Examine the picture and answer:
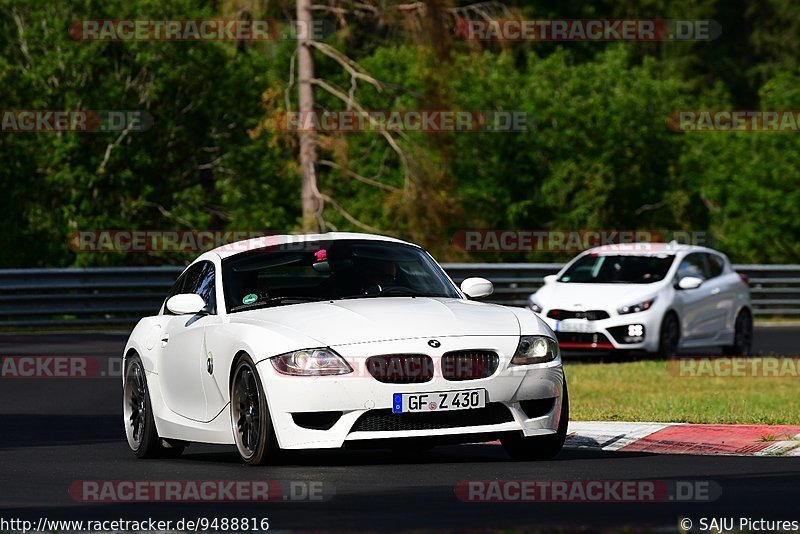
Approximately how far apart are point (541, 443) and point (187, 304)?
8.26 feet

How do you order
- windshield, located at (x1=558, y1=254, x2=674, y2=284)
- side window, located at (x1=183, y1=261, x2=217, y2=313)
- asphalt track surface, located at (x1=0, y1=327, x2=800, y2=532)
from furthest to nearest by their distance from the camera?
windshield, located at (x1=558, y1=254, x2=674, y2=284) → side window, located at (x1=183, y1=261, x2=217, y2=313) → asphalt track surface, located at (x1=0, y1=327, x2=800, y2=532)

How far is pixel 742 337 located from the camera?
83.1 ft

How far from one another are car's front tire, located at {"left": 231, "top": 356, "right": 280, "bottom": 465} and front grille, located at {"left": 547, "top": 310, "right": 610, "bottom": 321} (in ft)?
40.5

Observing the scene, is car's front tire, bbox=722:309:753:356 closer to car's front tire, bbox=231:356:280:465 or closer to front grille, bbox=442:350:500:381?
front grille, bbox=442:350:500:381

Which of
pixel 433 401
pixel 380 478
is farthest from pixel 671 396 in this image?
pixel 380 478

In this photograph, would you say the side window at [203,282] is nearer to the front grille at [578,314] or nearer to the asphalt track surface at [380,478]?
the asphalt track surface at [380,478]

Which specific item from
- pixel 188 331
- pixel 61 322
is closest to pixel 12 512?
pixel 188 331

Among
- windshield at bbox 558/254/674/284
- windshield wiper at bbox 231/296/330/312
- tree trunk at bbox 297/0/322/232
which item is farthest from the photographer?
tree trunk at bbox 297/0/322/232

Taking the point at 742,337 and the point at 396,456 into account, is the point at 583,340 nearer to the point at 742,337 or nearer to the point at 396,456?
the point at 742,337

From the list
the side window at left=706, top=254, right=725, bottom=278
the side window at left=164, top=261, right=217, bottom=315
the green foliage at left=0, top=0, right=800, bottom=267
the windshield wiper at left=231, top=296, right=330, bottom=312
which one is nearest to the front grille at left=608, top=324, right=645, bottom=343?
the side window at left=706, top=254, right=725, bottom=278

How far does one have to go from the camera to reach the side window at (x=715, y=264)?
83.0 ft

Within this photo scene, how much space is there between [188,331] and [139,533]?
14.0ft

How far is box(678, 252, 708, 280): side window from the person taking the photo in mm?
24594

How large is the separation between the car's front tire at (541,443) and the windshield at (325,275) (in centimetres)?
122
